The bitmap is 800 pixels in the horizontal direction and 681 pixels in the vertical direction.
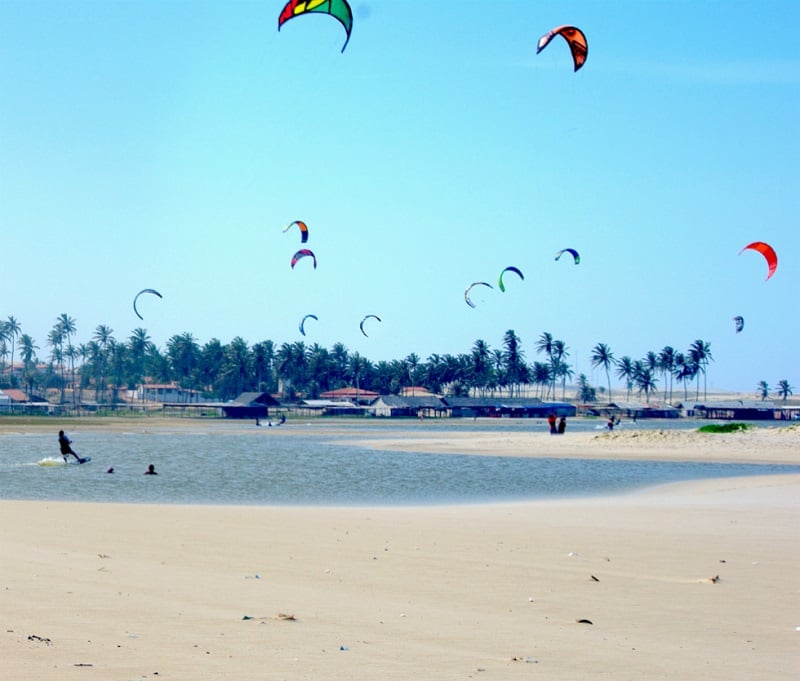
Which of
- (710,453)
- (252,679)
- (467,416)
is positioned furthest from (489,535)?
(467,416)

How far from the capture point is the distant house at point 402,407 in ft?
449

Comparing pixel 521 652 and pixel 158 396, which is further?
pixel 158 396

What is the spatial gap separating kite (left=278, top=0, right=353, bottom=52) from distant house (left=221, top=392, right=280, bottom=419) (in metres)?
97.2

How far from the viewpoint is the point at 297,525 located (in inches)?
584

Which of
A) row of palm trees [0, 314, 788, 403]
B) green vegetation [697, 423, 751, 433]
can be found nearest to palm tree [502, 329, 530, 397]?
row of palm trees [0, 314, 788, 403]

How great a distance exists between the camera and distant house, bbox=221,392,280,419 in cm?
11625

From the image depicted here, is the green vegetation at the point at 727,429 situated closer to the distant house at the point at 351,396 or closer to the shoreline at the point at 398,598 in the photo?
the shoreline at the point at 398,598

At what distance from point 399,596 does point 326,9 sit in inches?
504

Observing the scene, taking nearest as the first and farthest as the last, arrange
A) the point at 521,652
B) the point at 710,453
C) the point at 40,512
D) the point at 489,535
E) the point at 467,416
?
the point at 521,652 < the point at 489,535 < the point at 40,512 < the point at 710,453 < the point at 467,416

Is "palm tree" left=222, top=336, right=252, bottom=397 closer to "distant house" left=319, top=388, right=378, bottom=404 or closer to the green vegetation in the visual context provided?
"distant house" left=319, top=388, right=378, bottom=404

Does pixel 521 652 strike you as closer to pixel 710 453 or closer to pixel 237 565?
pixel 237 565

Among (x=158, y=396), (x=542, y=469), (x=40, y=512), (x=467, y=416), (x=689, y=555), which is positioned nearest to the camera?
(x=689, y=555)

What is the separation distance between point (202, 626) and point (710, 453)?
34.2 metres

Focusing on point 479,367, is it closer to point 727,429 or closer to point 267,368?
point 267,368
